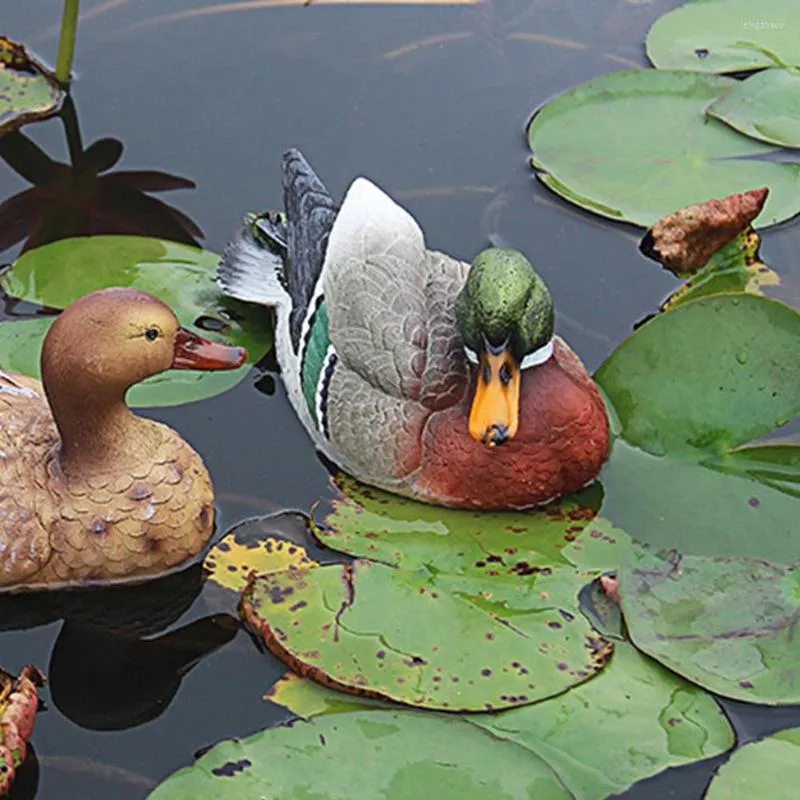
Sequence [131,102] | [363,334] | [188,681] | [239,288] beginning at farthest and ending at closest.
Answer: [131,102] < [239,288] < [363,334] < [188,681]

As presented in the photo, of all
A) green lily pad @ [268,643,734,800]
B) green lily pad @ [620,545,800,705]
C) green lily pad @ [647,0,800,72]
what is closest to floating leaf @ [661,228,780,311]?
green lily pad @ [647,0,800,72]

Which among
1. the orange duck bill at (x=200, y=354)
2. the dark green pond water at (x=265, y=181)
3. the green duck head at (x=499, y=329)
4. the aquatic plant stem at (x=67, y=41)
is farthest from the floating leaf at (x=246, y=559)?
the aquatic plant stem at (x=67, y=41)

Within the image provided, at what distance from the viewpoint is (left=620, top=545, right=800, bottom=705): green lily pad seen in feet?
11.4

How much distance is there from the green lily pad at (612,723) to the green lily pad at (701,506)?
1.58 feet

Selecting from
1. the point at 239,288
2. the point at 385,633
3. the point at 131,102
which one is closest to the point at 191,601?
the point at 385,633

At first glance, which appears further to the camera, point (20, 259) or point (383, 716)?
point (20, 259)

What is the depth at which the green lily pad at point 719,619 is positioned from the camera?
136 inches

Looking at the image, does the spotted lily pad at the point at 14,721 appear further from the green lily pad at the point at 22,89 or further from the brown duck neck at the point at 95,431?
the green lily pad at the point at 22,89

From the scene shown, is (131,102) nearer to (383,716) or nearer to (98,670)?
(98,670)

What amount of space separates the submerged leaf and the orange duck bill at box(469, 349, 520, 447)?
3.21 ft

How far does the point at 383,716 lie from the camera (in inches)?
134

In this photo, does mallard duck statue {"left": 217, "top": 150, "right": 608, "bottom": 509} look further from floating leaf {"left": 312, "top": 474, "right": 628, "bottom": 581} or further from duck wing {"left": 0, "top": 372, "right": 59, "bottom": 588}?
duck wing {"left": 0, "top": 372, "right": 59, "bottom": 588}

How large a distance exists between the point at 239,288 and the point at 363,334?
26.2 inches

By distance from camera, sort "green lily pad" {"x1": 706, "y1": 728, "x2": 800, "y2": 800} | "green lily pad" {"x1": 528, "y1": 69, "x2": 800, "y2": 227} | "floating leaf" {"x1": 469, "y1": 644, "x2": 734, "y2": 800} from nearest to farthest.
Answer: "green lily pad" {"x1": 706, "y1": 728, "x2": 800, "y2": 800}, "floating leaf" {"x1": 469, "y1": 644, "x2": 734, "y2": 800}, "green lily pad" {"x1": 528, "y1": 69, "x2": 800, "y2": 227}
